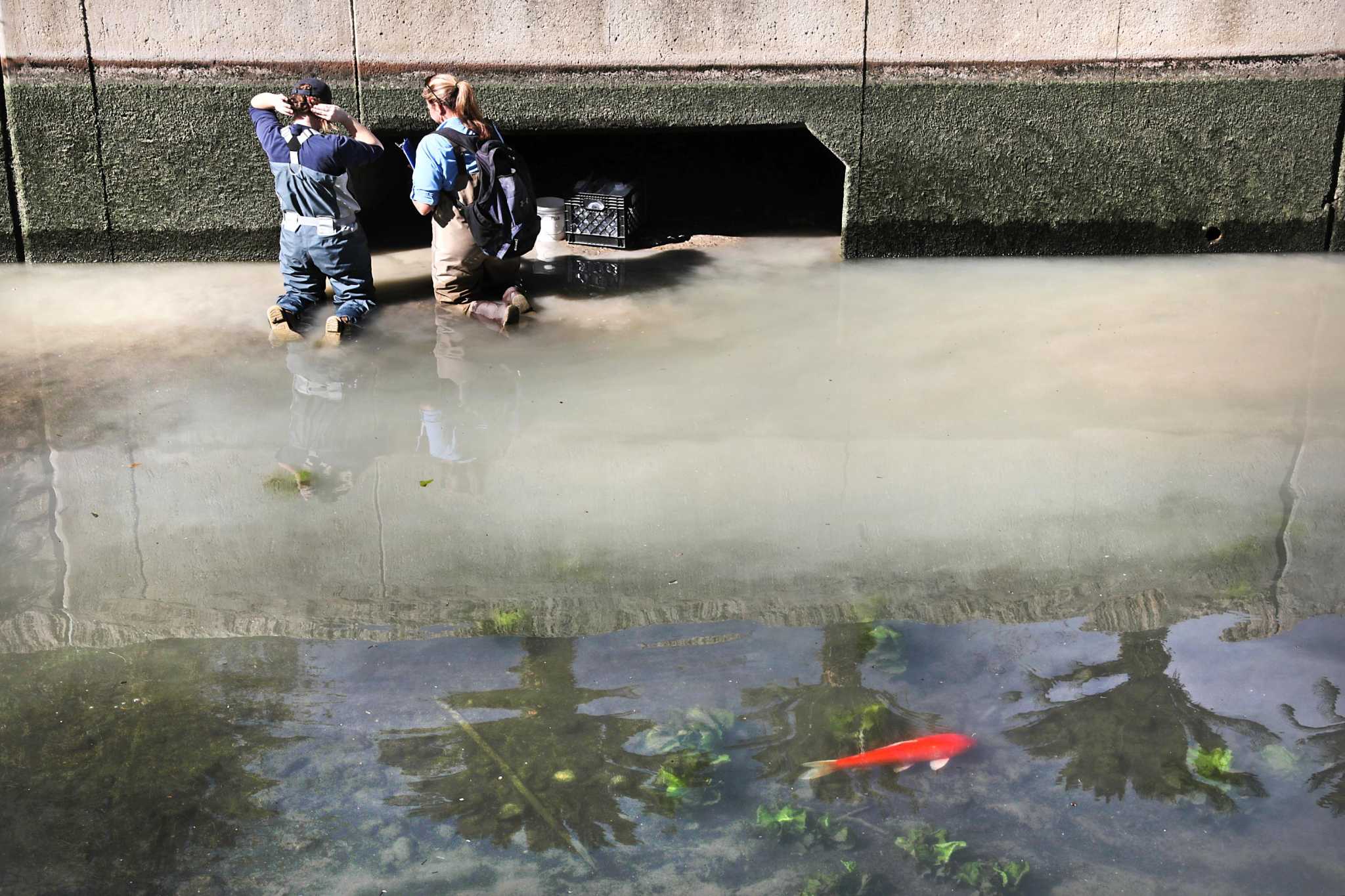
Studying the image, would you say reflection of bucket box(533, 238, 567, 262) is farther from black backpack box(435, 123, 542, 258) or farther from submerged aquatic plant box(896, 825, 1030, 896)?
submerged aquatic plant box(896, 825, 1030, 896)

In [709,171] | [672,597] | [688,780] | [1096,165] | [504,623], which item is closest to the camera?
→ [688,780]

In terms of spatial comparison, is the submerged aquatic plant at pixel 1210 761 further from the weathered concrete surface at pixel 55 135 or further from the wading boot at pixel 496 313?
the weathered concrete surface at pixel 55 135

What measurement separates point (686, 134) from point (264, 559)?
5.96m

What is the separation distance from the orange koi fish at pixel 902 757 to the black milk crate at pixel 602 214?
5.49 meters

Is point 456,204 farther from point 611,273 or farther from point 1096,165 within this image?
point 1096,165

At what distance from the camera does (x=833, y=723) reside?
3992mm

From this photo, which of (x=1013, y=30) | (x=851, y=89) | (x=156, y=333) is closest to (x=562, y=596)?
(x=156, y=333)

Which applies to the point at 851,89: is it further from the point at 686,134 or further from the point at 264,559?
the point at 264,559

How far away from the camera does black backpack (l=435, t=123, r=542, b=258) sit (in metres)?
7.09

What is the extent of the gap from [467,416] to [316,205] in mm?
1756

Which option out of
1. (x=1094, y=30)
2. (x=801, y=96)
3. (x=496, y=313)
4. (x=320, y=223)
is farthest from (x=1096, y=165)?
(x=320, y=223)

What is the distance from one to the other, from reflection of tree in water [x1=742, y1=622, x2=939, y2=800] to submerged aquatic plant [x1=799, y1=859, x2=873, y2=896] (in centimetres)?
29

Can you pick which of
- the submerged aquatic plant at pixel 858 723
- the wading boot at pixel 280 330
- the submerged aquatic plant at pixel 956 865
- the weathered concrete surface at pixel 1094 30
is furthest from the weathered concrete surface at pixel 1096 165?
the submerged aquatic plant at pixel 956 865

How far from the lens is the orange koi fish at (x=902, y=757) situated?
3.79m
